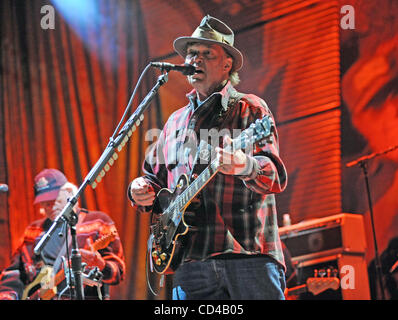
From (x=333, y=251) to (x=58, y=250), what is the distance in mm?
2090

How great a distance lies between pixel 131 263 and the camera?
5.20 meters

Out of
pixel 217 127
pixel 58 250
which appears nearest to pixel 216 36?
pixel 217 127

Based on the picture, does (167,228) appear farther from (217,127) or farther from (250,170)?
(250,170)

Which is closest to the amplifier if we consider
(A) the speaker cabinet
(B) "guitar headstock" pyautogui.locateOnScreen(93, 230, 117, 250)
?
(A) the speaker cabinet

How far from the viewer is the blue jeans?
2.41 meters

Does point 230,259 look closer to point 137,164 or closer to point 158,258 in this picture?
point 158,258

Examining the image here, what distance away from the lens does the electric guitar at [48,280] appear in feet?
14.0

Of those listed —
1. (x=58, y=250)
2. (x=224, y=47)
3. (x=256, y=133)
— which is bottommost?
(x=58, y=250)

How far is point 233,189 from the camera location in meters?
2.54

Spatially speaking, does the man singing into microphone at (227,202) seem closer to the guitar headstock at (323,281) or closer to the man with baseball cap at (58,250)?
the man with baseball cap at (58,250)

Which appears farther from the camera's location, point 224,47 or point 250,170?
point 224,47

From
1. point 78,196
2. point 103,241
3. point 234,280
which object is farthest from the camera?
point 103,241
